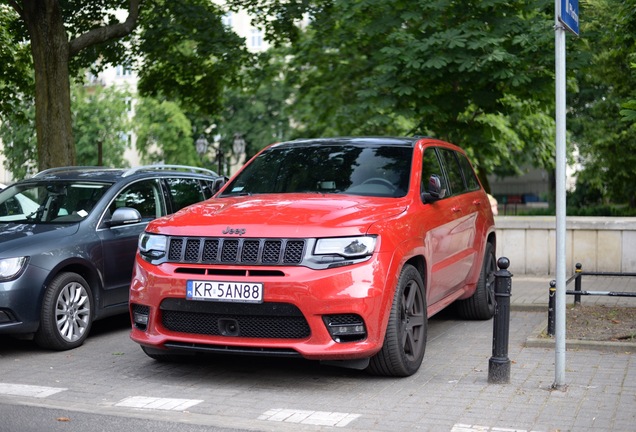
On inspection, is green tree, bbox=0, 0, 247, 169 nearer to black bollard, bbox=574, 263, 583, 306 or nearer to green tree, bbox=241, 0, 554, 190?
green tree, bbox=241, 0, 554, 190

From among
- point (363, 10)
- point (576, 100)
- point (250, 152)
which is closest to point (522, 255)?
point (363, 10)

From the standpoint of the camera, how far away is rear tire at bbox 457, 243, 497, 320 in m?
10.0

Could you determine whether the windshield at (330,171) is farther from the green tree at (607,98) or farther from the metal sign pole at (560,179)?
the green tree at (607,98)

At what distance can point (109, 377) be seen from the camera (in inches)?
289

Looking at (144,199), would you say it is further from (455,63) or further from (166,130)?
(166,130)

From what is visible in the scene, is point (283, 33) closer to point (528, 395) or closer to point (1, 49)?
point (1, 49)

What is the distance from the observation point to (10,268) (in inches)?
317

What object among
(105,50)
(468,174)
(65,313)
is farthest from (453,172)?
(105,50)

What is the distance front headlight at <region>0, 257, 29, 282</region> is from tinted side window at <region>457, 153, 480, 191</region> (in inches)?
178

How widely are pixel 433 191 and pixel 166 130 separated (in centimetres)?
4881

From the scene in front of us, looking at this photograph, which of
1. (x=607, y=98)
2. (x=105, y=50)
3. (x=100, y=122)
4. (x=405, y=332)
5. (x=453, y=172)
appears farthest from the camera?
(x=100, y=122)

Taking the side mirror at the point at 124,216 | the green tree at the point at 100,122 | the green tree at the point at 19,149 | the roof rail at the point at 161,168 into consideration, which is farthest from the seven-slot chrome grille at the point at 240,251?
the green tree at the point at 100,122

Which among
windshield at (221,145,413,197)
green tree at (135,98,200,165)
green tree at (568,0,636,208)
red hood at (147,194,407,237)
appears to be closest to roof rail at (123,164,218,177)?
windshield at (221,145,413,197)

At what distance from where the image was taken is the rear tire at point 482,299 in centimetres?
1003
